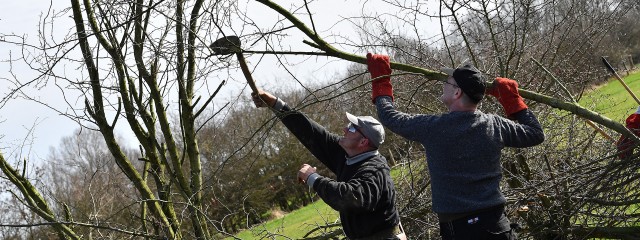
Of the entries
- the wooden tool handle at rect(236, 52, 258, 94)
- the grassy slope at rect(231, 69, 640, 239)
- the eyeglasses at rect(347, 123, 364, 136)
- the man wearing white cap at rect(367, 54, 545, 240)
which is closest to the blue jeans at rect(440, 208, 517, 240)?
the man wearing white cap at rect(367, 54, 545, 240)

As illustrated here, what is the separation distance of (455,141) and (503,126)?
0.30m

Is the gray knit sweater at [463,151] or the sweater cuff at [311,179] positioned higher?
the sweater cuff at [311,179]

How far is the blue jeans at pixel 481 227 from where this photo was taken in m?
3.45

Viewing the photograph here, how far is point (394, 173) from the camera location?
23.7 feet

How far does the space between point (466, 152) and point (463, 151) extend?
0.02m

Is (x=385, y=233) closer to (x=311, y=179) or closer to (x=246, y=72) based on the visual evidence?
(x=311, y=179)

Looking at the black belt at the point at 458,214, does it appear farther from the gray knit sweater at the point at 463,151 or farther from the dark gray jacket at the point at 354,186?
the dark gray jacket at the point at 354,186

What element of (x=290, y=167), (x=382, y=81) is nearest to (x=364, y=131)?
(x=382, y=81)

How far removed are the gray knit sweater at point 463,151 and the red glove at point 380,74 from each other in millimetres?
286

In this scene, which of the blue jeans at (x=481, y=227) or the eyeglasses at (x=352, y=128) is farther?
the eyeglasses at (x=352, y=128)

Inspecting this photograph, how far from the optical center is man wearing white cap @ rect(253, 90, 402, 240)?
145 inches

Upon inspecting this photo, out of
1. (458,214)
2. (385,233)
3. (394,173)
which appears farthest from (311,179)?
(394,173)

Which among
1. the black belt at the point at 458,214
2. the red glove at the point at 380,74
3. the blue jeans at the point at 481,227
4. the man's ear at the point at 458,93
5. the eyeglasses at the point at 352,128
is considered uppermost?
the red glove at the point at 380,74

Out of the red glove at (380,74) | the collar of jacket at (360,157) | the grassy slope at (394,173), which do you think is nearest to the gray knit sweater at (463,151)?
the red glove at (380,74)
